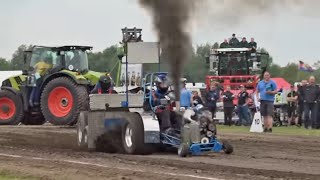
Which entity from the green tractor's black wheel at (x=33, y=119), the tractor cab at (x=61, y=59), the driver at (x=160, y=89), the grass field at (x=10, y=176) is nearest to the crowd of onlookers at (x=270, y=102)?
the tractor cab at (x=61, y=59)

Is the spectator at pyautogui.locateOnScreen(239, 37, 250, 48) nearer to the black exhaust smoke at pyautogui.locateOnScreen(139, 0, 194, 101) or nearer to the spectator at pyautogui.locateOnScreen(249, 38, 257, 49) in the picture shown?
the spectator at pyautogui.locateOnScreen(249, 38, 257, 49)

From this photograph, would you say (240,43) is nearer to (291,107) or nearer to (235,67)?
(235,67)

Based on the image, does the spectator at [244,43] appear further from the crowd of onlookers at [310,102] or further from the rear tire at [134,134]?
the rear tire at [134,134]

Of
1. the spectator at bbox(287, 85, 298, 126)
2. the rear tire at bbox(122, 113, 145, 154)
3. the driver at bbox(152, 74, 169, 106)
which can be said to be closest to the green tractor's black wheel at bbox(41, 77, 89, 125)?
the spectator at bbox(287, 85, 298, 126)

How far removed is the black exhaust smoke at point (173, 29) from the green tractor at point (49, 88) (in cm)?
831

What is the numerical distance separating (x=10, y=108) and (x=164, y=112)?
443 inches

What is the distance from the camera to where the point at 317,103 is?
2100 centimetres

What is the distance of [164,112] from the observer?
41.2ft

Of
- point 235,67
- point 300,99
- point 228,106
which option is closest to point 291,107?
point 300,99

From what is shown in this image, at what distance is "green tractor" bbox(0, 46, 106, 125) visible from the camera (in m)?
20.5

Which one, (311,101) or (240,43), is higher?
(240,43)

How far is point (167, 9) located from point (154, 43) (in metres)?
1.31

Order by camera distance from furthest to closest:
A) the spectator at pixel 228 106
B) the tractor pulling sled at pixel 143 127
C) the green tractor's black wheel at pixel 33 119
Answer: the spectator at pixel 228 106 → the green tractor's black wheel at pixel 33 119 → the tractor pulling sled at pixel 143 127

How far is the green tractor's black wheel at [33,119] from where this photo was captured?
2284 cm
